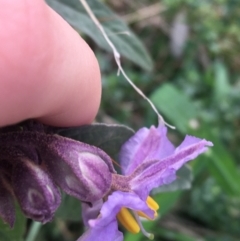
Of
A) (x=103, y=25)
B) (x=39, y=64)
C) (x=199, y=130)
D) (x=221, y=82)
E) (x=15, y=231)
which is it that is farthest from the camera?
(x=221, y=82)

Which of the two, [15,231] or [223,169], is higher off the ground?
[15,231]

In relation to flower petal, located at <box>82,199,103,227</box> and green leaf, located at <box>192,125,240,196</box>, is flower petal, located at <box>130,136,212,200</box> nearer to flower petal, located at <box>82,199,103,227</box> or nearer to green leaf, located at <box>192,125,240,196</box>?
flower petal, located at <box>82,199,103,227</box>

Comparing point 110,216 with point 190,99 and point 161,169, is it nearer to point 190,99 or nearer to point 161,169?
point 161,169

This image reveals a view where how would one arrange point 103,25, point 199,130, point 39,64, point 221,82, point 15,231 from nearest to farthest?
point 39,64, point 15,231, point 103,25, point 199,130, point 221,82

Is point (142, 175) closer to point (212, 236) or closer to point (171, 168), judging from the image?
point (171, 168)

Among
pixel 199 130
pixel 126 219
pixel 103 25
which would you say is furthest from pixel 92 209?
pixel 199 130

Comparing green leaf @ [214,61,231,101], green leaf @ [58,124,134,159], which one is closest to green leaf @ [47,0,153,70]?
green leaf @ [58,124,134,159]

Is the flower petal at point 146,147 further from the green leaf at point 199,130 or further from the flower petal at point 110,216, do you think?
the green leaf at point 199,130
